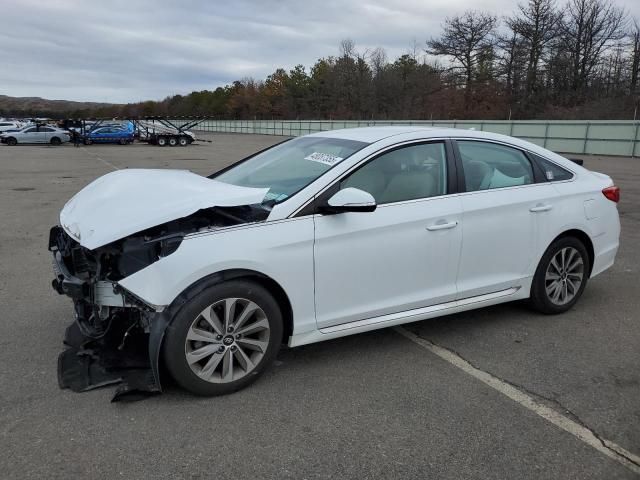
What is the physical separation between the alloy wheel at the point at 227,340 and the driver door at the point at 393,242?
1.40 ft

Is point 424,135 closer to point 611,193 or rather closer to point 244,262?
point 244,262

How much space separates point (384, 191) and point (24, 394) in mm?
2587

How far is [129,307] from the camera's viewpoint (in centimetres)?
323

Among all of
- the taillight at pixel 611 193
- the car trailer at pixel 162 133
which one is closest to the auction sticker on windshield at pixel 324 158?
the taillight at pixel 611 193

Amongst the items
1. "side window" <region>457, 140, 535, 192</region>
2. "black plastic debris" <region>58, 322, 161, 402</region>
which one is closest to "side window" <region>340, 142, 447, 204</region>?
"side window" <region>457, 140, 535, 192</region>

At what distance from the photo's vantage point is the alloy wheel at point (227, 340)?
3078 mm

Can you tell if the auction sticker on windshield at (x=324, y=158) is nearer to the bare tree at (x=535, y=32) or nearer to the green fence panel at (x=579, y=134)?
the green fence panel at (x=579, y=134)

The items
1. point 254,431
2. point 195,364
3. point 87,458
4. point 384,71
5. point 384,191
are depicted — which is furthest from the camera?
point 384,71

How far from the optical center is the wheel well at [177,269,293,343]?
9.96 ft

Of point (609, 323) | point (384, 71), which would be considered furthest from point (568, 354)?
point (384, 71)

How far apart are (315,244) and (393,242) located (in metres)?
0.59

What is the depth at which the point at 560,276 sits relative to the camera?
4.60 meters

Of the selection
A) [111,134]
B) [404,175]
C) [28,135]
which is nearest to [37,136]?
[28,135]

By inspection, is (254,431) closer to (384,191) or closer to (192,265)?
(192,265)
